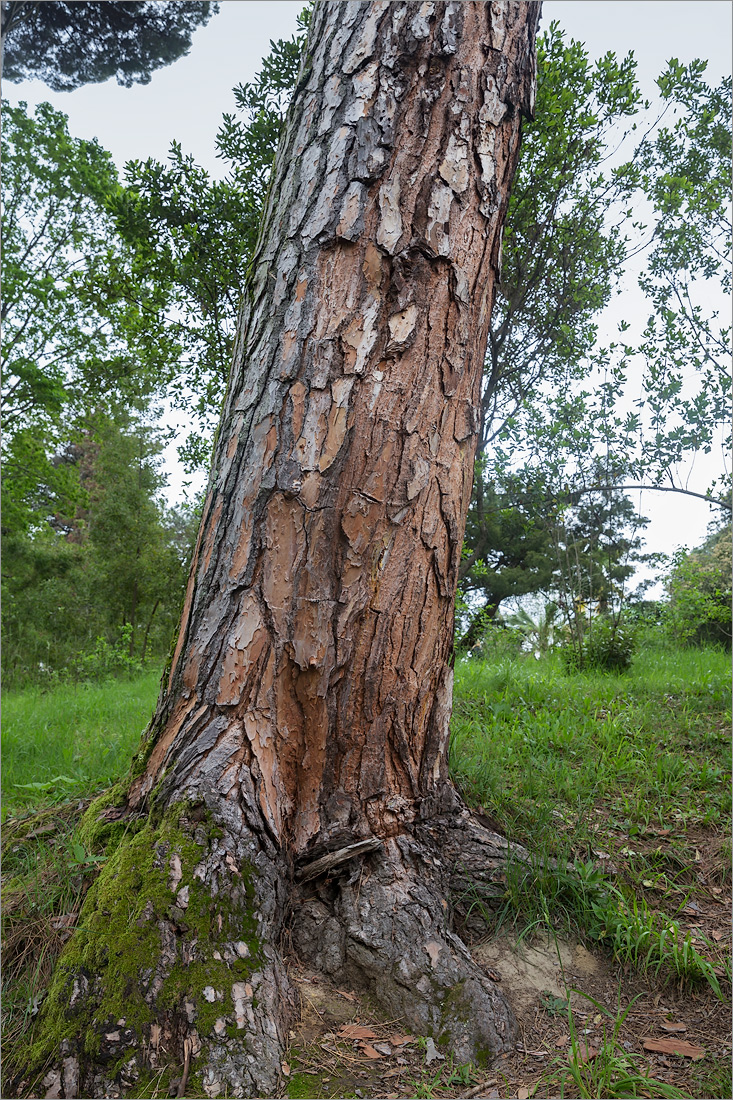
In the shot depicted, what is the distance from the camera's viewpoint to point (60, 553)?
410 inches

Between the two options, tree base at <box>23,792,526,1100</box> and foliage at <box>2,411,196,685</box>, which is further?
foliage at <box>2,411,196,685</box>

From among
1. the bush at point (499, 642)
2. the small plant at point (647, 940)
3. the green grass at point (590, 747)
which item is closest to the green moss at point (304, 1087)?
the small plant at point (647, 940)

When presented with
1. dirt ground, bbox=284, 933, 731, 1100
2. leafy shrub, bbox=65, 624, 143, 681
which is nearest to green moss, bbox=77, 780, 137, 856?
dirt ground, bbox=284, 933, 731, 1100

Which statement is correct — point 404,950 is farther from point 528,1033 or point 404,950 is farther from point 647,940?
point 647,940

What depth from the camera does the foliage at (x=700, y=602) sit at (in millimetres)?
6152

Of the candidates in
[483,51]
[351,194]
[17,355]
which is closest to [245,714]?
[351,194]

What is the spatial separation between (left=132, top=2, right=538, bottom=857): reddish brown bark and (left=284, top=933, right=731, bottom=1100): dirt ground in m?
0.41

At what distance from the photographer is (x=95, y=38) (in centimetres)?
502

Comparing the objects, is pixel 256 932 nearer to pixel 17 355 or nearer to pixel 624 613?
pixel 624 613

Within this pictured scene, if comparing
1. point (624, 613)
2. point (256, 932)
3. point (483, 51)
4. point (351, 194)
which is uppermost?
point (483, 51)

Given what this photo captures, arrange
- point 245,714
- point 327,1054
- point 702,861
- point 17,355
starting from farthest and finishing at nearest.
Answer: point 17,355 < point 702,861 < point 245,714 < point 327,1054

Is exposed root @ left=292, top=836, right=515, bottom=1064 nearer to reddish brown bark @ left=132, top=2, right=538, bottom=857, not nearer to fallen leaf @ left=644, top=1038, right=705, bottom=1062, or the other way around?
reddish brown bark @ left=132, top=2, right=538, bottom=857

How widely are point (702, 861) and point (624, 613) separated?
131 inches

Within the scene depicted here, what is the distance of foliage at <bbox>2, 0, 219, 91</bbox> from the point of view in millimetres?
4631
